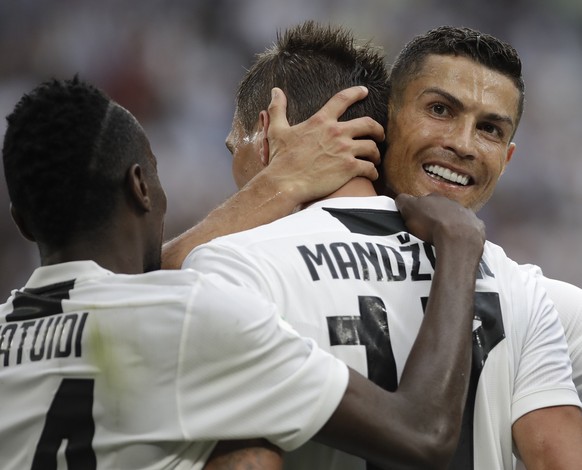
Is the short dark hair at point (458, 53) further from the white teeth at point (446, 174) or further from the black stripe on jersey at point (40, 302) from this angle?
the black stripe on jersey at point (40, 302)

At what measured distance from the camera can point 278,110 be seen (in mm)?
2707

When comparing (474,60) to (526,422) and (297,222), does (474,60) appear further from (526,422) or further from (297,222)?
(526,422)

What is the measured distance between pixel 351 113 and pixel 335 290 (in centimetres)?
79

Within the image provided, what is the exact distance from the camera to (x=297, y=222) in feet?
7.54

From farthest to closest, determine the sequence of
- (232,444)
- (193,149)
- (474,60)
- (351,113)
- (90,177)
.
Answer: (193,149), (474,60), (351,113), (90,177), (232,444)

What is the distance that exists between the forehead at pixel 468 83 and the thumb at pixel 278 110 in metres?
0.50

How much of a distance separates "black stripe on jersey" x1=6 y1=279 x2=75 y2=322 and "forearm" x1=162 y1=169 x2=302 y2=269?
77 cm

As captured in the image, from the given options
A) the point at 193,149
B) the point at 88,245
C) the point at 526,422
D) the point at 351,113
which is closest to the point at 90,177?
the point at 88,245

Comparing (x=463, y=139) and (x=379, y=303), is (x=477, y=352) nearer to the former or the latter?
(x=379, y=303)

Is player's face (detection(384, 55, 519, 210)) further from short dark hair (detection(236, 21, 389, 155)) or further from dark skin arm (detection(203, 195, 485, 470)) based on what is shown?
dark skin arm (detection(203, 195, 485, 470))

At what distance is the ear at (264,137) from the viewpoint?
2.77 m

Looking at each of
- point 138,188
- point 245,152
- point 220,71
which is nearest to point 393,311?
point 138,188

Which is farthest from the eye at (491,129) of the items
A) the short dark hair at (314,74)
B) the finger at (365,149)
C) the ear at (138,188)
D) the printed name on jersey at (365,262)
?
the ear at (138,188)

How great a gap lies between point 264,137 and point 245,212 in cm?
25
